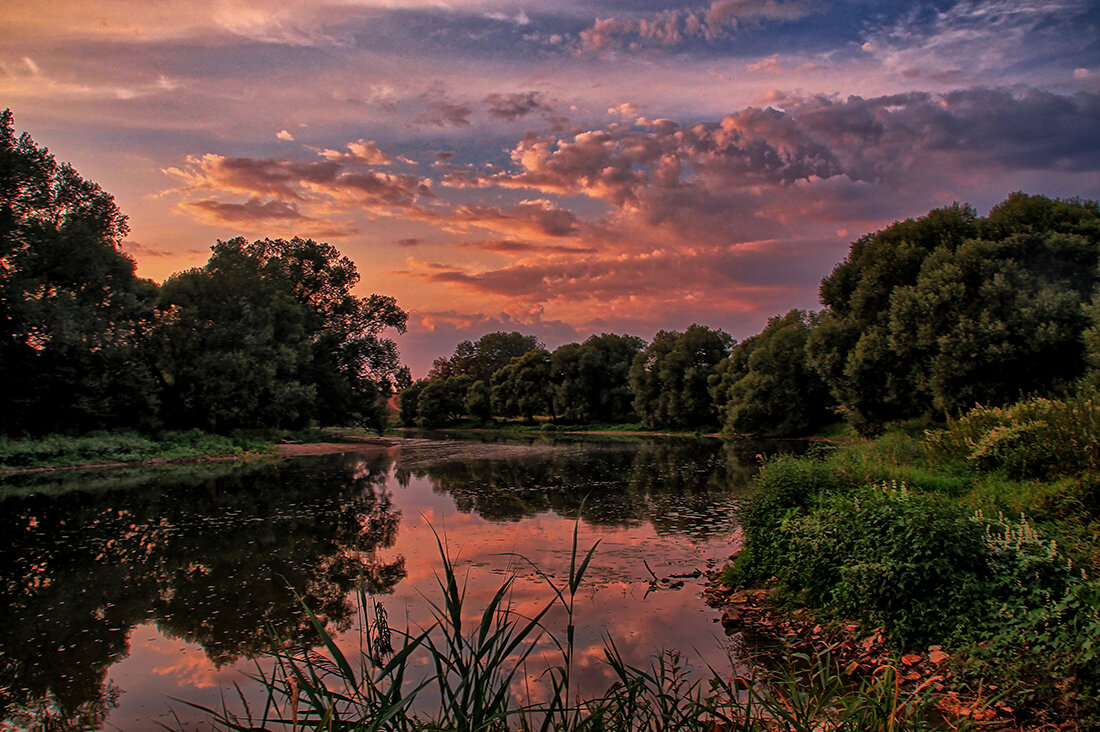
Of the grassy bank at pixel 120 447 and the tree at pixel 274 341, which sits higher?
the tree at pixel 274 341

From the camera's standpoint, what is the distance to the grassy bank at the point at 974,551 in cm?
555

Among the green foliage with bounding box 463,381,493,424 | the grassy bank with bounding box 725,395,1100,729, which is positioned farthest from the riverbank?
the green foliage with bounding box 463,381,493,424

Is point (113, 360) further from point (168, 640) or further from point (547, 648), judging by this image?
point (547, 648)

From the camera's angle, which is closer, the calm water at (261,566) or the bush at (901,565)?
the bush at (901,565)

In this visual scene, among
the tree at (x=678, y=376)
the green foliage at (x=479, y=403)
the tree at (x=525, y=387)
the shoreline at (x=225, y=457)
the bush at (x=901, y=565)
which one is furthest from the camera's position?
the green foliage at (x=479, y=403)

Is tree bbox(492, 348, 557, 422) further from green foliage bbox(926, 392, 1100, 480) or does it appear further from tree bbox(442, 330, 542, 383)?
green foliage bbox(926, 392, 1100, 480)

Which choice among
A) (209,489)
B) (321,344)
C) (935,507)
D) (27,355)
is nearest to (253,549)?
(209,489)

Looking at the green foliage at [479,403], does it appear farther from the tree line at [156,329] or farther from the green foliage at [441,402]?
the tree line at [156,329]

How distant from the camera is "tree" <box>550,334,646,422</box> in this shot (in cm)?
7862

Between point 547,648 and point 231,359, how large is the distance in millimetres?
35394

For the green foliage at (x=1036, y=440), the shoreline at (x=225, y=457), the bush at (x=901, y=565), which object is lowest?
the shoreline at (x=225, y=457)

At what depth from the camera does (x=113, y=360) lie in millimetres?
33219

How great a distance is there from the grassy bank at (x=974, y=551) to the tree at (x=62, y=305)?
31973 mm

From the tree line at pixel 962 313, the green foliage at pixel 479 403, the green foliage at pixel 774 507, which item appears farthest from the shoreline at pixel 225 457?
the green foliage at pixel 479 403
